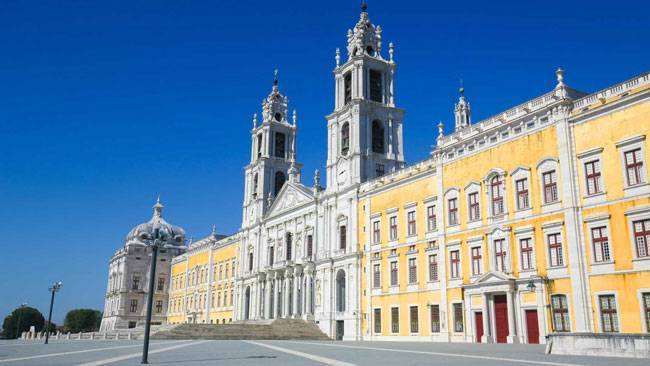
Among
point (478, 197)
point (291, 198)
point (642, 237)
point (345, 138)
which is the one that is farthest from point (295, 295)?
point (642, 237)

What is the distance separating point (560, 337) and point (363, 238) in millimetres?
25937

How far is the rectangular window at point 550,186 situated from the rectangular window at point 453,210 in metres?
6.82

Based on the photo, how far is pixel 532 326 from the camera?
30.3m

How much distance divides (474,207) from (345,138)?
61.8 ft

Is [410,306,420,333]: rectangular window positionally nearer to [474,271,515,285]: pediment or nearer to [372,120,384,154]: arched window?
[474,271,515,285]: pediment

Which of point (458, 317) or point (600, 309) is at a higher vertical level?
point (600, 309)

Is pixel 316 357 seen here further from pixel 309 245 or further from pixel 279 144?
pixel 279 144

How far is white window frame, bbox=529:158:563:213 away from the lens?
29922 mm

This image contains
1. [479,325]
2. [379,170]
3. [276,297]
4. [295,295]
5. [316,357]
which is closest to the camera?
[316,357]

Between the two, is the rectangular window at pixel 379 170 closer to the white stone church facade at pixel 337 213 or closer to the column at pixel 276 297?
the white stone church facade at pixel 337 213

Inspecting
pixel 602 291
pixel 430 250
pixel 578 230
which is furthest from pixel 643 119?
pixel 430 250

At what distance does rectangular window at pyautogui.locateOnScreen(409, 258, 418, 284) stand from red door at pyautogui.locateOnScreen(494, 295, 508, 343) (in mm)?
7561

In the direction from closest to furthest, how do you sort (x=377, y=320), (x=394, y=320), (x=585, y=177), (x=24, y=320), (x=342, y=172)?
(x=585, y=177), (x=394, y=320), (x=377, y=320), (x=342, y=172), (x=24, y=320)

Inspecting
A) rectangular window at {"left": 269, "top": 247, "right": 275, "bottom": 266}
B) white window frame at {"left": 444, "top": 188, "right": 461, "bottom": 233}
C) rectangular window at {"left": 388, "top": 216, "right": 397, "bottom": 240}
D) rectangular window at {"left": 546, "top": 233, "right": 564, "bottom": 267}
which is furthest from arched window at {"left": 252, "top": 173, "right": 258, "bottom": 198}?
rectangular window at {"left": 546, "top": 233, "right": 564, "bottom": 267}
